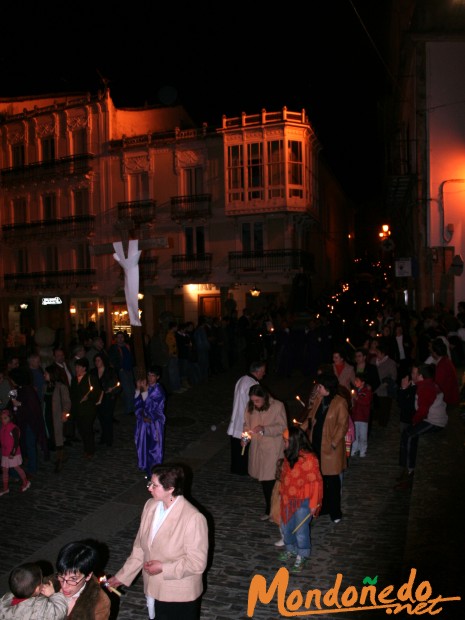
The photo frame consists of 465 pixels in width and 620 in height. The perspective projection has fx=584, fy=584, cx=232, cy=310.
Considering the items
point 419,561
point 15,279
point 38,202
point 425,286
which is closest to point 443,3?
point 425,286

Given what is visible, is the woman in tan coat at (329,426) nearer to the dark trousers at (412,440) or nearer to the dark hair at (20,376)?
the dark trousers at (412,440)

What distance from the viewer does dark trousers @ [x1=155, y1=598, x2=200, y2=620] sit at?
4.22m

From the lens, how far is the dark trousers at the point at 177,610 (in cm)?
422

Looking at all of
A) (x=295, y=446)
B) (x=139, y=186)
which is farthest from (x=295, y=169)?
(x=295, y=446)

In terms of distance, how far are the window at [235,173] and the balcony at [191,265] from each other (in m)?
3.63

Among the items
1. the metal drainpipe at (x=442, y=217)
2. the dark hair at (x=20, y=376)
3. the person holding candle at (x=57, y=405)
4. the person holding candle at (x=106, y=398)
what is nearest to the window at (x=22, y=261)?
the metal drainpipe at (x=442, y=217)

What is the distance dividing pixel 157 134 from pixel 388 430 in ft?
84.1

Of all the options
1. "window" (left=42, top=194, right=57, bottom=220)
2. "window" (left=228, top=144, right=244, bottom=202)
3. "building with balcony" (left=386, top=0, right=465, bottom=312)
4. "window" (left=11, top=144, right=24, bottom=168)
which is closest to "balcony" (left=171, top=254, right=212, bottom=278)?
"window" (left=228, top=144, right=244, bottom=202)

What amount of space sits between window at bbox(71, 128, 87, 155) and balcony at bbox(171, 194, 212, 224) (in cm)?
716

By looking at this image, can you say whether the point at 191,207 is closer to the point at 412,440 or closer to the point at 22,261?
the point at 22,261

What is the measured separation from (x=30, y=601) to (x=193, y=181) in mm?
30357

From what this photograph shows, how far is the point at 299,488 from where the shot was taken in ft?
19.3

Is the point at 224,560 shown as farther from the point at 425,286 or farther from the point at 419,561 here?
the point at 425,286

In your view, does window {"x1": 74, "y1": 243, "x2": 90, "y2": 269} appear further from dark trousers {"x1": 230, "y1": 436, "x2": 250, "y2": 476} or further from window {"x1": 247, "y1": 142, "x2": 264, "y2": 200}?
dark trousers {"x1": 230, "y1": 436, "x2": 250, "y2": 476}
